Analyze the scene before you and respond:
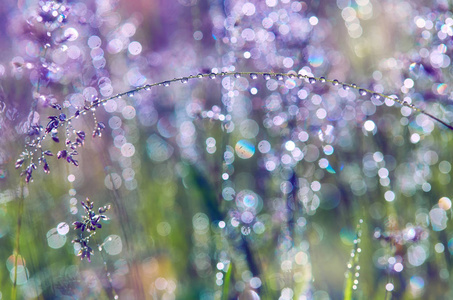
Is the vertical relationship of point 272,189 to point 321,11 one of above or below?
below

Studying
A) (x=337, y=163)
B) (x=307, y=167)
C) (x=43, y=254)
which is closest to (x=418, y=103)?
(x=337, y=163)

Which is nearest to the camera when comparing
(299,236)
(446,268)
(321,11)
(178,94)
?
(446,268)

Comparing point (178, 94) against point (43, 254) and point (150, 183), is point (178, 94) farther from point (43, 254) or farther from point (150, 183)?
point (43, 254)

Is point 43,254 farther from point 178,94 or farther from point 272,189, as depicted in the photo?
point 178,94

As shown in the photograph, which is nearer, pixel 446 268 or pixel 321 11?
pixel 446 268

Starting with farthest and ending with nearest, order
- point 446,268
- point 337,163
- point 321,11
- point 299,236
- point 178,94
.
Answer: point 321,11 → point 178,94 → point 337,163 → point 299,236 → point 446,268

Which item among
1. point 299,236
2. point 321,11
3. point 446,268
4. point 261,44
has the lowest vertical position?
point 446,268
